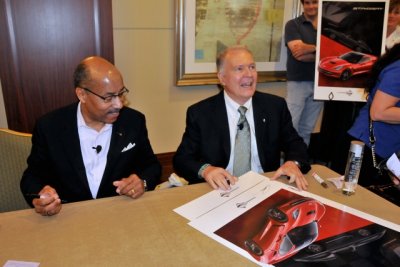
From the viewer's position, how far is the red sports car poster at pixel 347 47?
300cm

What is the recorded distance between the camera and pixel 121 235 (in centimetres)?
108

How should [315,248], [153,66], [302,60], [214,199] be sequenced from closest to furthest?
1. [315,248]
2. [214,199]
3. [302,60]
4. [153,66]

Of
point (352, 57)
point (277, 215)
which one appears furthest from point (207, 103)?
point (352, 57)

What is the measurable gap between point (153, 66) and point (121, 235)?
8.52 feet

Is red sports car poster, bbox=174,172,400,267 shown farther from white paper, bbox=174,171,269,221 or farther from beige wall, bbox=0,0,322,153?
beige wall, bbox=0,0,322,153

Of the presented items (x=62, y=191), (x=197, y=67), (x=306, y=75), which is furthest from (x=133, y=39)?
(x=62, y=191)

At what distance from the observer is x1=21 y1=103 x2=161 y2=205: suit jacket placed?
155 centimetres

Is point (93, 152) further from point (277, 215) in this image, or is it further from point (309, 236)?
point (309, 236)

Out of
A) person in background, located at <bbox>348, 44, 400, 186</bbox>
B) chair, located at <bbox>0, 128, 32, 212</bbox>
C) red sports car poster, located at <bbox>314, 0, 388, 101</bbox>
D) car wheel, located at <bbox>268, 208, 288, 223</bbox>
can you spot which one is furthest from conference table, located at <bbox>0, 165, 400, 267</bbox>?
red sports car poster, located at <bbox>314, 0, 388, 101</bbox>

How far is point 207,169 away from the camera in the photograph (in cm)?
149

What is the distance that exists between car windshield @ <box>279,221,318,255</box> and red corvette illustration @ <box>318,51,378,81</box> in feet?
7.36

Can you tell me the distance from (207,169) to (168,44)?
2248 millimetres

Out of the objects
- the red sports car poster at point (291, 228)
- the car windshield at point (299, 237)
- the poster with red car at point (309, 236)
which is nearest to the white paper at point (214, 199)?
the red sports car poster at point (291, 228)

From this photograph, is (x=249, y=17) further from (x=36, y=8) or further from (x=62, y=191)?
(x=62, y=191)
